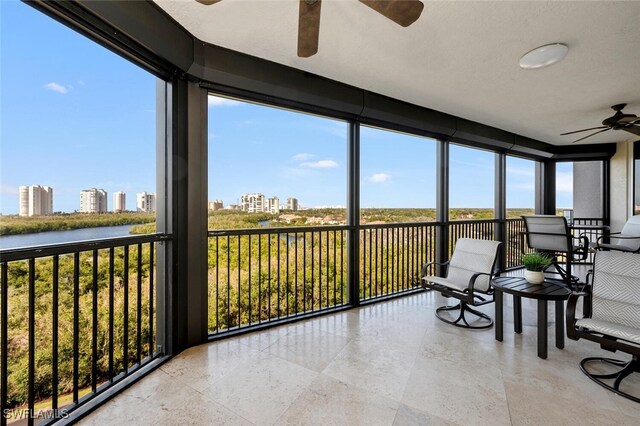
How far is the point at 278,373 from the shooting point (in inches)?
82.4

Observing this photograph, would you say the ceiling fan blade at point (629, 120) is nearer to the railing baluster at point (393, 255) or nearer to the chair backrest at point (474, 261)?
the chair backrest at point (474, 261)

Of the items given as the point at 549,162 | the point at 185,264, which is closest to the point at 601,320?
the point at 185,264

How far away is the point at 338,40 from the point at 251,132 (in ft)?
7.02

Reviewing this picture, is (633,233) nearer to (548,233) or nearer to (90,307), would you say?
(548,233)

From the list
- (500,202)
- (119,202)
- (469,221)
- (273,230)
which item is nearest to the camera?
(119,202)

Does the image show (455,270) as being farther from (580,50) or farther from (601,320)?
(580,50)

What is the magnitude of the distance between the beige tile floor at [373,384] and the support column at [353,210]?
741 mm

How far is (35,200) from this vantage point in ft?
5.21

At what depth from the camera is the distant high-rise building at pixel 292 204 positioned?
12.7 feet

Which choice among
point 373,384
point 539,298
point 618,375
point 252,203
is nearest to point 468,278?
point 539,298

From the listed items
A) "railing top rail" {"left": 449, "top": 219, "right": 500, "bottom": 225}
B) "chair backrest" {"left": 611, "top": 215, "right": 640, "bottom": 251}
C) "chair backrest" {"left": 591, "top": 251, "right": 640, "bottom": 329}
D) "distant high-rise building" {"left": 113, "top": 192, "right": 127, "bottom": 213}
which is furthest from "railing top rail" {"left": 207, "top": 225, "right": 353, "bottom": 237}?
"chair backrest" {"left": 611, "top": 215, "right": 640, "bottom": 251}

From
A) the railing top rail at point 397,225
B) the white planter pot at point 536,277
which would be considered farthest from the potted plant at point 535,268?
the railing top rail at point 397,225

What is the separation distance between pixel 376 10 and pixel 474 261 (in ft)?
9.23

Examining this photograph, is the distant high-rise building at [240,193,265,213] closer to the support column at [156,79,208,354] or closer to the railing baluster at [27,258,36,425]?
the support column at [156,79,208,354]
